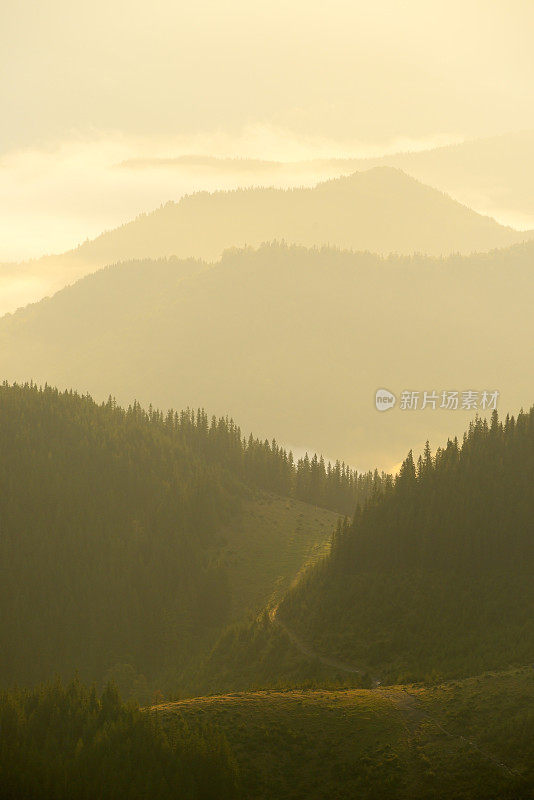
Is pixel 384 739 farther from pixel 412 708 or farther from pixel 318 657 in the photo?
pixel 318 657

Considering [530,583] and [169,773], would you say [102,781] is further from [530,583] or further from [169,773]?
[530,583]

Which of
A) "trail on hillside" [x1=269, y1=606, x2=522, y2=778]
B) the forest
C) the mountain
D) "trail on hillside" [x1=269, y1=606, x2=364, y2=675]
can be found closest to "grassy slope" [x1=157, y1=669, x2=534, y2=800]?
"trail on hillside" [x1=269, y1=606, x2=522, y2=778]

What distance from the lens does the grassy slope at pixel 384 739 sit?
10175 centimetres

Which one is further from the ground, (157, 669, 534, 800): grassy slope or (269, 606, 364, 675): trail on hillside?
(157, 669, 534, 800): grassy slope

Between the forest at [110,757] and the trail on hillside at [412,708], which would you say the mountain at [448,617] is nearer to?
the trail on hillside at [412,708]

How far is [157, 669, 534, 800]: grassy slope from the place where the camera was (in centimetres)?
10175

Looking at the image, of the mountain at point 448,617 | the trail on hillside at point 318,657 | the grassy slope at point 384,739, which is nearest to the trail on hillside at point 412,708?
the trail on hillside at point 318,657

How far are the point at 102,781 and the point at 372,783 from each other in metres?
32.7

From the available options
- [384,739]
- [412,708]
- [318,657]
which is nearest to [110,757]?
[384,739]

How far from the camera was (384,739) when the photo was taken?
114m

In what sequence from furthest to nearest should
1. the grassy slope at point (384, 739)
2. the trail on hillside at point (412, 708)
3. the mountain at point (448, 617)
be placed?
the mountain at point (448, 617) < the trail on hillside at point (412, 708) < the grassy slope at point (384, 739)

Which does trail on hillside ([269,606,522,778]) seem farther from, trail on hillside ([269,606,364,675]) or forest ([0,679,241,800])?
forest ([0,679,241,800])

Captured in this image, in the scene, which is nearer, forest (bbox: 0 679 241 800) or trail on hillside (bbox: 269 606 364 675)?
forest (bbox: 0 679 241 800)

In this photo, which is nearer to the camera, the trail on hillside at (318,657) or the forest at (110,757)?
the forest at (110,757)
